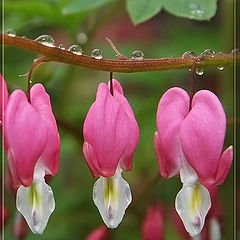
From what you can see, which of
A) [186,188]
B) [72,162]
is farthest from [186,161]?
[72,162]

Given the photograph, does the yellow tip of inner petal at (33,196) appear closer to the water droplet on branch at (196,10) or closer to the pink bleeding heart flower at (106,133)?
the pink bleeding heart flower at (106,133)

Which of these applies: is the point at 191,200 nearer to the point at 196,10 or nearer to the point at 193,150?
the point at 193,150

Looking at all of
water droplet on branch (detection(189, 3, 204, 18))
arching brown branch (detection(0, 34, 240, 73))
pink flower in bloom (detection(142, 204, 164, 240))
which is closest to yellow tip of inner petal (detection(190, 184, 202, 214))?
arching brown branch (detection(0, 34, 240, 73))

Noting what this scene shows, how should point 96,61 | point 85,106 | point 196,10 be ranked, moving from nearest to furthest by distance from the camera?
point 96,61 < point 196,10 < point 85,106

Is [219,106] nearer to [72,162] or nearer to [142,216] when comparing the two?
[142,216]

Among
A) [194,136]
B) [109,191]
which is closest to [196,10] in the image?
[194,136]

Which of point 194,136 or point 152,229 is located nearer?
point 194,136
